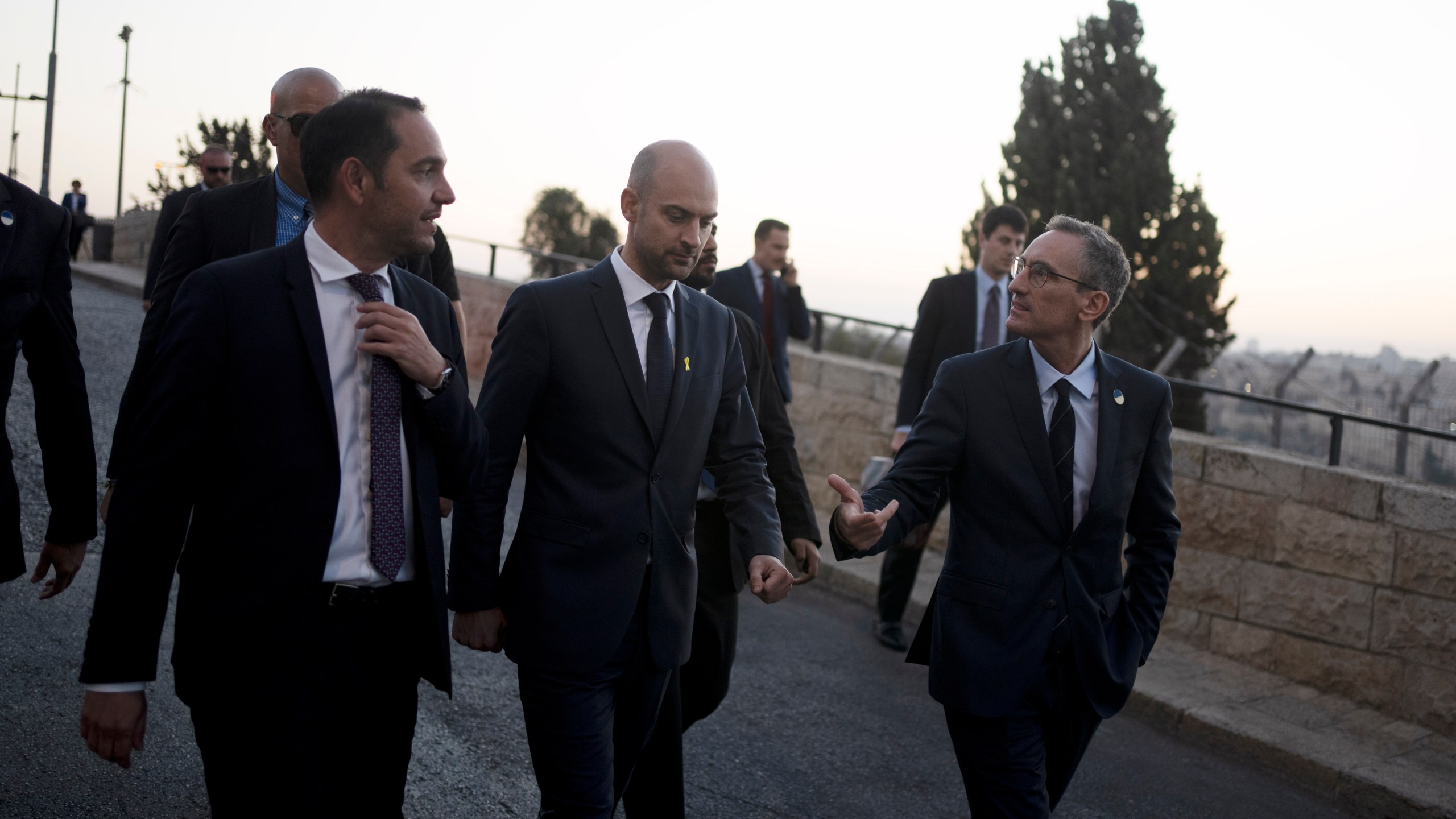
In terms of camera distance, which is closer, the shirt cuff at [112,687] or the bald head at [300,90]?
the shirt cuff at [112,687]

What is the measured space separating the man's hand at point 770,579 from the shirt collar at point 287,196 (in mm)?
1935

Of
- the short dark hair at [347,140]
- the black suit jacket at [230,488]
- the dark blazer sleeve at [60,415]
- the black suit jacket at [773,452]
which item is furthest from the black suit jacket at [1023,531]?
the dark blazer sleeve at [60,415]

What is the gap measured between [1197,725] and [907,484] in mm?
3324

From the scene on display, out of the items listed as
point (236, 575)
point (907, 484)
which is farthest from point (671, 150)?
point (236, 575)

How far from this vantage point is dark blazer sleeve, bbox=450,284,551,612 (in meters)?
2.80

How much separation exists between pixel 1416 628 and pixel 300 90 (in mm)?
5767

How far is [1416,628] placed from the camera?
18.5 feet

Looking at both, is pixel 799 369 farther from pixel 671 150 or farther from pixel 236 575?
pixel 236 575

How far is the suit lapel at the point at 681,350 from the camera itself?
2.95 metres

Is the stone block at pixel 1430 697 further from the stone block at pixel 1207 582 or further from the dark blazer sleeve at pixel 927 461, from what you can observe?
the dark blazer sleeve at pixel 927 461

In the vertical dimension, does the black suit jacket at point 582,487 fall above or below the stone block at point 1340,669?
above

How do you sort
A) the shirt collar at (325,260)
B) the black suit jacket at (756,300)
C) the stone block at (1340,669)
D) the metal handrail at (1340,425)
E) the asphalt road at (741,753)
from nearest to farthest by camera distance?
the shirt collar at (325,260) → the asphalt road at (741,753) → the stone block at (1340,669) → the metal handrail at (1340,425) → the black suit jacket at (756,300)

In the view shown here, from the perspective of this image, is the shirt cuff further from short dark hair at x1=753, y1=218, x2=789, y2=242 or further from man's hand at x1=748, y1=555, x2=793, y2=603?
short dark hair at x1=753, y1=218, x2=789, y2=242

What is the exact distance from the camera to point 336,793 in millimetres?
2254
